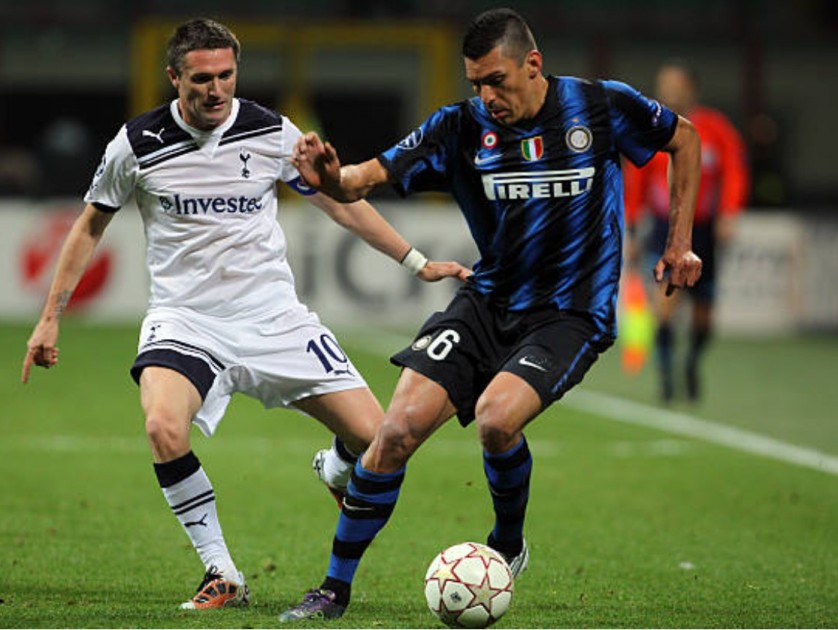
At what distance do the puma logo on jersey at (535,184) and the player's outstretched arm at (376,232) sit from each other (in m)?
0.47

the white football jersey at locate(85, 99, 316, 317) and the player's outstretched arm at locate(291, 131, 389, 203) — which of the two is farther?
the white football jersey at locate(85, 99, 316, 317)

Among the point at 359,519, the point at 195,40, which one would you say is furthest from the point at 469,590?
the point at 195,40

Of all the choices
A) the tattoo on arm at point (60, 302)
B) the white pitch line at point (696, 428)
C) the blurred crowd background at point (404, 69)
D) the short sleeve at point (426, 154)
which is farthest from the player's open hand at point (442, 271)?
the blurred crowd background at point (404, 69)

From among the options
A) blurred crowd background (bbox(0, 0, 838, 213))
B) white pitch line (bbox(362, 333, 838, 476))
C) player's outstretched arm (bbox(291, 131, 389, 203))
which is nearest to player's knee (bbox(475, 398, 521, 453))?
player's outstretched arm (bbox(291, 131, 389, 203))

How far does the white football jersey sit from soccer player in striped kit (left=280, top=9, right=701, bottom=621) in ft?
2.02

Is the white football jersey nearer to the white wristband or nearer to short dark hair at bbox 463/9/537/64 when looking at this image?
the white wristband

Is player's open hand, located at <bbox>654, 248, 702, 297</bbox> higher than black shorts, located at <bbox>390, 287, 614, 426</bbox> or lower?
higher

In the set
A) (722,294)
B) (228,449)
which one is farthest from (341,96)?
(228,449)

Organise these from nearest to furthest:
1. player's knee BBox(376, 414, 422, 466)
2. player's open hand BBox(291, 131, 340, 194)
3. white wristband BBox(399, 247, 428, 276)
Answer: player's open hand BBox(291, 131, 340, 194) < player's knee BBox(376, 414, 422, 466) < white wristband BBox(399, 247, 428, 276)

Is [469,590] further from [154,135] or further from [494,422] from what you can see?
[154,135]

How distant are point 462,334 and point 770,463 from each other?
451 cm

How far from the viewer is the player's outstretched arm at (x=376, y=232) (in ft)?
22.8

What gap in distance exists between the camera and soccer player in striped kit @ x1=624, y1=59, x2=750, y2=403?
532 inches

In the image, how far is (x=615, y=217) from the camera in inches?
265
